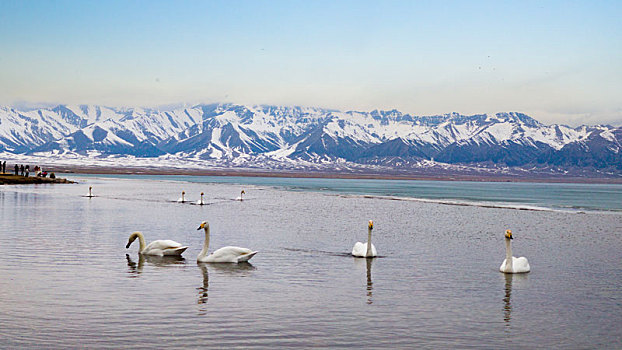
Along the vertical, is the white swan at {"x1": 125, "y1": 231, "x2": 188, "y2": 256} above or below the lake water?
above

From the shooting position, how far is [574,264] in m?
27.1

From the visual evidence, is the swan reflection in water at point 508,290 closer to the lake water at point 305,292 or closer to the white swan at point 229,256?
the lake water at point 305,292

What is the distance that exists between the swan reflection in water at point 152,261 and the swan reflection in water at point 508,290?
11428 millimetres

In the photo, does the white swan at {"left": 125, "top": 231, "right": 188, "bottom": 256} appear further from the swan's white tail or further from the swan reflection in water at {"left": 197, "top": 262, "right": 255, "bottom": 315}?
A: the swan's white tail

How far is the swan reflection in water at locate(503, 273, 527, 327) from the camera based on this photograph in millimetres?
17266

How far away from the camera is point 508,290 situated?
20938mm

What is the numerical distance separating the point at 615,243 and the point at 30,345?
30787mm

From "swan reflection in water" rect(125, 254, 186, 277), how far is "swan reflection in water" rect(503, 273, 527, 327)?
11428 millimetres

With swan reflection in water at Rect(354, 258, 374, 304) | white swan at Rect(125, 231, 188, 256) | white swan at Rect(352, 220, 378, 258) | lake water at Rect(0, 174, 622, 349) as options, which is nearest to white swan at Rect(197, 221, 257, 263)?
lake water at Rect(0, 174, 622, 349)

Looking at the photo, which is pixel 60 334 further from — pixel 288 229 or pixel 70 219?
pixel 70 219

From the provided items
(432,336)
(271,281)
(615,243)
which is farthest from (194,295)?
(615,243)

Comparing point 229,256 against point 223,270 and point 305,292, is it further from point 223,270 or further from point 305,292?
point 305,292

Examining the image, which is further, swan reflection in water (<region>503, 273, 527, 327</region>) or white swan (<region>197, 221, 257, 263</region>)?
white swan (<region>197, 221, 257, 263</region>)

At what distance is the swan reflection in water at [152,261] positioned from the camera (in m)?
23.5
